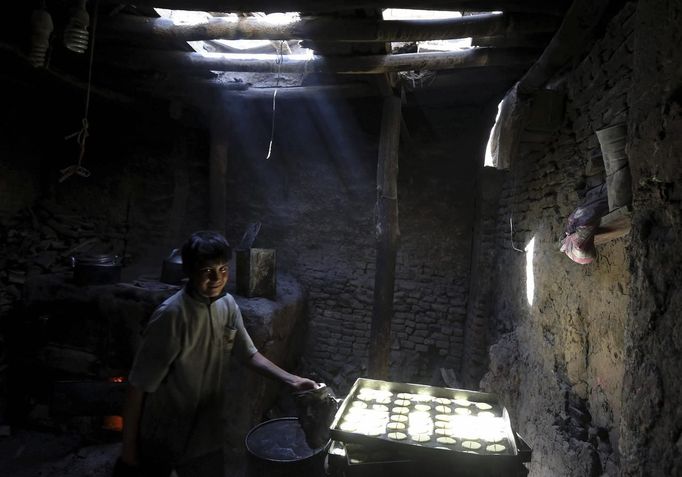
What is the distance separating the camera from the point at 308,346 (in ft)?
20.1

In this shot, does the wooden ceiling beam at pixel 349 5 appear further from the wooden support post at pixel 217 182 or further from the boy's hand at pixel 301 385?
the wooden support post at pixel 217 182

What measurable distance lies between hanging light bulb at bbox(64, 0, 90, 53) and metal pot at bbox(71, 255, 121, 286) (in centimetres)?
269

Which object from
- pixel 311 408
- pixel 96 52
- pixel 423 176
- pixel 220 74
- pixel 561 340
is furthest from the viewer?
pixel 423 176

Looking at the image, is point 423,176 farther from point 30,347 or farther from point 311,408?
point 30,347

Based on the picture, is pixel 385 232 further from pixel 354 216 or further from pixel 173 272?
pixel 173 272

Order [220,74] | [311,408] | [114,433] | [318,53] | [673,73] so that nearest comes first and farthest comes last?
[673,73], [311,408], [318,53], [114,433], [220,74]

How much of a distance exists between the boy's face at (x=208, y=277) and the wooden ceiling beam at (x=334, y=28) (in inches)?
83.0

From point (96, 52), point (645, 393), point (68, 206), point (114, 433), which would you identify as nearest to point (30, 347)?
point (114, 433)

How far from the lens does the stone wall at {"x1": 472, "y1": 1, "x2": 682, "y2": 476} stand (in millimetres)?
1129

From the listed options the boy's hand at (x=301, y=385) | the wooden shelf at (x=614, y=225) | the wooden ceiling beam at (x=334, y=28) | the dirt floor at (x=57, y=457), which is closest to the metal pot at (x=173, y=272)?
the dirt floor at (x=57, y=457)

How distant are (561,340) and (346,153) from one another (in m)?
3.80

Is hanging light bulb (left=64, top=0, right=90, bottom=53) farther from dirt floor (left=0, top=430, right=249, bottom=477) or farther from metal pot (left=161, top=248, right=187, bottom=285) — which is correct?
dirt floor (left=0, top=430, right=249, bottom=477)

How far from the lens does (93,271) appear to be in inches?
186

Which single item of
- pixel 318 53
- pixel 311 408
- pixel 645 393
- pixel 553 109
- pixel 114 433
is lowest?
pixel 114 433
